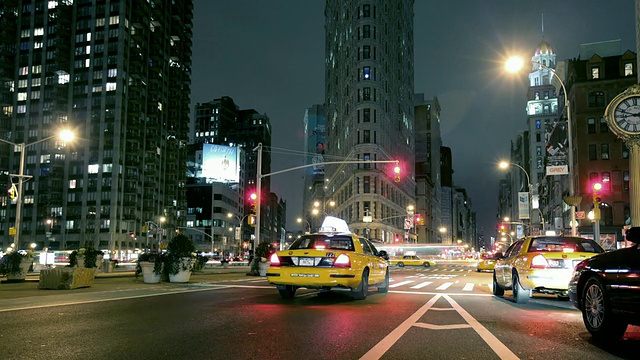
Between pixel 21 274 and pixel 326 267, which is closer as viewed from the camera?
pixel 326 267

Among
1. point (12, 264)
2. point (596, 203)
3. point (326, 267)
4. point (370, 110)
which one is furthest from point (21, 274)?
point (370, 110)

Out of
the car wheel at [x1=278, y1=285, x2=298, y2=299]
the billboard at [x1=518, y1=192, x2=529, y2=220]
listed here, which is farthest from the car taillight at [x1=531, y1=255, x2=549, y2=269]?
the billboard at [x1=518, y1=192, x2=529, y2=220]

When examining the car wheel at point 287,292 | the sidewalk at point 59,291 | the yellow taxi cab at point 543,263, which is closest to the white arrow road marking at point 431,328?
the yellow taxi cab at point 543,263

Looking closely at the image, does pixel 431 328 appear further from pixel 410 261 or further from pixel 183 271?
pixel 410 261

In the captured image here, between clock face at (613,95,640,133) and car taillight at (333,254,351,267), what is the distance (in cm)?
1697

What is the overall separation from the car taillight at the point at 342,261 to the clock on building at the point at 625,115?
55.2ft

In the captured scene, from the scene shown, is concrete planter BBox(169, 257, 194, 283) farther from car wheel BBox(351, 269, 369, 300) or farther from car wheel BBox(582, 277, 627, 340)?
car wheel BBox(582, 277, 627, 340)

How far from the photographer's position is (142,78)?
389ft

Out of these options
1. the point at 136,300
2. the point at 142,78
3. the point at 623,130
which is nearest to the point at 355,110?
the point at 142,78

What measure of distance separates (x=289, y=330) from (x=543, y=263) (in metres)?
7.18

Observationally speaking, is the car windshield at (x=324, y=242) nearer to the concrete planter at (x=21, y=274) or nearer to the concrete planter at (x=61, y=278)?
the concrete planter at (x=61, y=278)

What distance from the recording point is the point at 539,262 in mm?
12484

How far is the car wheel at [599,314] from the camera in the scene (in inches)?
284

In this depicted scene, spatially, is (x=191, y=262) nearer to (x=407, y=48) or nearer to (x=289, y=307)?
(x=289, y=307)
